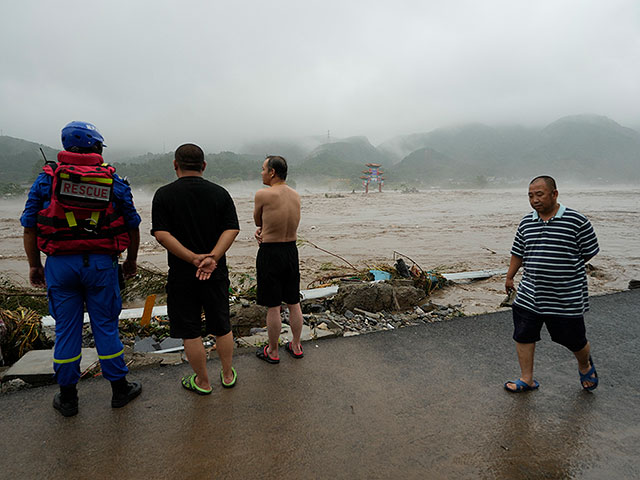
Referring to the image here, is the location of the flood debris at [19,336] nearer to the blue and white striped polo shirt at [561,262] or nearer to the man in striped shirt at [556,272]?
the man in striped shirt at [556,272]

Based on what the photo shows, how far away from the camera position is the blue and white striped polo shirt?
258 centimetres

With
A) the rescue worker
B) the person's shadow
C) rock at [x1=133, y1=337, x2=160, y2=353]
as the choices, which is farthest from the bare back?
the person's shadow

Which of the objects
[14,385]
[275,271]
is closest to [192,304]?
[275,271]

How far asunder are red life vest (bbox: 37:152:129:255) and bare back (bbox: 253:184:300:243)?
112cm

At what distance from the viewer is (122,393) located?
2.60m

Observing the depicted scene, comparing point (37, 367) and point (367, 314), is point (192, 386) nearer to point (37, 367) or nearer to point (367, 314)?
point (37, 367)

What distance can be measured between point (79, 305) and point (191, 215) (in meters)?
A: 0.98

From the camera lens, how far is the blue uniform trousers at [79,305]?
2.36 m

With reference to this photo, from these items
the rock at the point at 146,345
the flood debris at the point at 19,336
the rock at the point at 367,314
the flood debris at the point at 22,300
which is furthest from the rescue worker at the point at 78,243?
the rock at the point at 367,314

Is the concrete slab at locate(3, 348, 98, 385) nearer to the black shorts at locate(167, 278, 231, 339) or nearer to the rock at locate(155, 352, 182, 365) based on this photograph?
the rock at locate(155, 352, 182, 365)

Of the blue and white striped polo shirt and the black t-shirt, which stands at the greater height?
the black t-shirt

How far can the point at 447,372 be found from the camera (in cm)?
312

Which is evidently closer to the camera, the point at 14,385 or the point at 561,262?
the point at 561,262

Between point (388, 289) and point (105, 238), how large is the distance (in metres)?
3.86
